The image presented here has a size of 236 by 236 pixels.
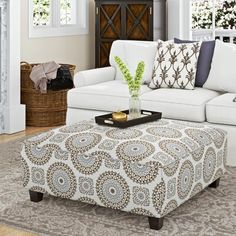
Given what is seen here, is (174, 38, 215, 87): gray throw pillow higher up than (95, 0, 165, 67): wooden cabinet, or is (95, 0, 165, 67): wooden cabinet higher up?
(95, 0, 165, 67): wooden cabinet

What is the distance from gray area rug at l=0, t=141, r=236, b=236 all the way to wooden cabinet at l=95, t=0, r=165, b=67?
11.4 feet

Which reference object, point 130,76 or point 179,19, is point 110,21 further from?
point 130,76

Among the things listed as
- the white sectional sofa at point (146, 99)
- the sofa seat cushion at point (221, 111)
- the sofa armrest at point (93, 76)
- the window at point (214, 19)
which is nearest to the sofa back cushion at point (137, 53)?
the white sectional sofa at point (146, 99)

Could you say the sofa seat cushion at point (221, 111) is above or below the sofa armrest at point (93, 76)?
below

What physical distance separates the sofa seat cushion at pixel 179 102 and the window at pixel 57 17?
2.27 m

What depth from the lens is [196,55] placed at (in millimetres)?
4875

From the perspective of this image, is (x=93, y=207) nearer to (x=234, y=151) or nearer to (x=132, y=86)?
(x=132, y=86)

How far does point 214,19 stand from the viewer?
23.3 ft

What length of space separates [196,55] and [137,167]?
212cm

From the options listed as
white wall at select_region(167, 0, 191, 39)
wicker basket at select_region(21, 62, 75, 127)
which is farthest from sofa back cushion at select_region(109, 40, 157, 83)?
white wall at select_region(167, 0, 191, 39)

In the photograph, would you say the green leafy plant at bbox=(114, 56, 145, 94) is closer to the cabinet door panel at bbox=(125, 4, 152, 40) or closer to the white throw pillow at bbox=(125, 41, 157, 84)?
the white throw pillow at bbox=(125, 41, 157, 84)

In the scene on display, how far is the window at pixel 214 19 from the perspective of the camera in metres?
6.99

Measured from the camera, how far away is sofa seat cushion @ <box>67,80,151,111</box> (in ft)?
15.6

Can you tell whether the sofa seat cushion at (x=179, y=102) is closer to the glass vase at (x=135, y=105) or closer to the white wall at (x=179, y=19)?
the glass vase at (x=135, y=105)
